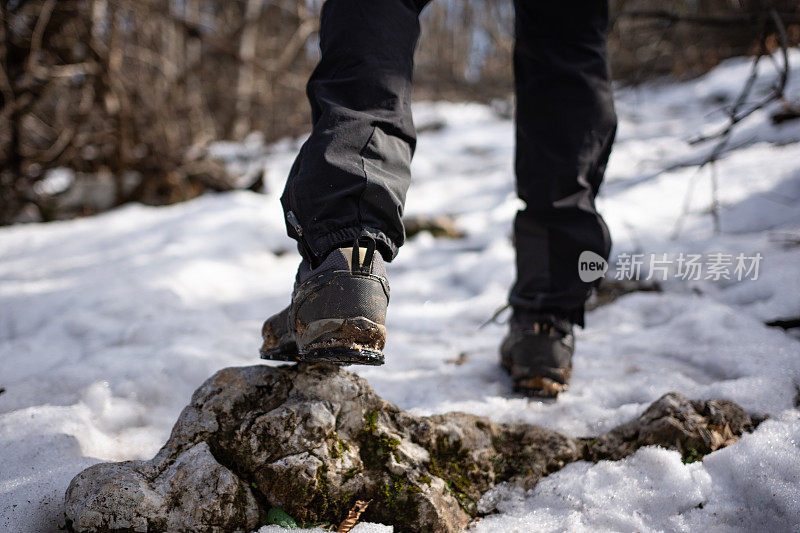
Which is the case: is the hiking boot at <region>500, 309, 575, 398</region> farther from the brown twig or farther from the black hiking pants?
the brown twig

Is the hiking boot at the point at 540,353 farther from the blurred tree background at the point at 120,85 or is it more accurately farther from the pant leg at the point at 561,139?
the blurred tree background at the point at 120,85

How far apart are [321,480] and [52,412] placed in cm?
74

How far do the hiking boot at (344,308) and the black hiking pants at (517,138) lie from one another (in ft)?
0.12

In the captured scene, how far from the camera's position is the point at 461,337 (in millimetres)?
1832

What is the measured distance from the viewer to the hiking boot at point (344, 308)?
0.90 m

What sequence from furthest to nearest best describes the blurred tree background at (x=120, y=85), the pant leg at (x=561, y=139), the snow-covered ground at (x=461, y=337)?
1. the blurred tree background at (x=120, y=85)
2. the pant leg at (x=561, y=139)
3. the snow-covered ground at (x=461, y=337)

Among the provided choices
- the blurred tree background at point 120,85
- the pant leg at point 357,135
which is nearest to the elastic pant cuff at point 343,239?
the pant leg at point 357,135

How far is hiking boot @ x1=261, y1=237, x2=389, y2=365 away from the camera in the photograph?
899 millimetres

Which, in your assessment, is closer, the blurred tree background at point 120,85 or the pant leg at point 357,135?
the pant leg at point 357,135

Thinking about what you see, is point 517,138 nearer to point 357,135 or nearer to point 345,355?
point 357,135

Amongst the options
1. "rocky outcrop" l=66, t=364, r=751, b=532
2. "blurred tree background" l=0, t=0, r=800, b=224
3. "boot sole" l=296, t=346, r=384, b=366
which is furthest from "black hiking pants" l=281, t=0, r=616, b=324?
"blurred tree background" l=0, t=0, r=800, b=224

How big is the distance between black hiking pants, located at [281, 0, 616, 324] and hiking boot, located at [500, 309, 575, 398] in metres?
0.04

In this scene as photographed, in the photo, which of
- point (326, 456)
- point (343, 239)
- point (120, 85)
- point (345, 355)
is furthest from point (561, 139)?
point (120, 85)

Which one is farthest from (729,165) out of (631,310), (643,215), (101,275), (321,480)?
(101,275)
